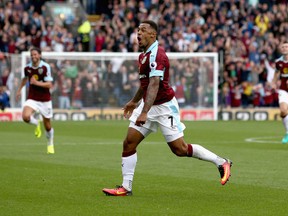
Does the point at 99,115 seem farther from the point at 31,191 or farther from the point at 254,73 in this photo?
the point at 31,191

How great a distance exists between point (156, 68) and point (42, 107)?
29.6 feet

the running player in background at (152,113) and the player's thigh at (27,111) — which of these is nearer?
the running player in background at (152,113)

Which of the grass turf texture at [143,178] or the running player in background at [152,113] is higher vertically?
the running player in background at [152,113]

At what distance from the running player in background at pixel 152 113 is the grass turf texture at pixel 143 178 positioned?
465 millimetres

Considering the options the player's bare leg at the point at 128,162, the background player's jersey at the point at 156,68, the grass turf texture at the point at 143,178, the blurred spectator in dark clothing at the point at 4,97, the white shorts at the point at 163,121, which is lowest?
the blurred spectator in dark clothing at the point at 4,97

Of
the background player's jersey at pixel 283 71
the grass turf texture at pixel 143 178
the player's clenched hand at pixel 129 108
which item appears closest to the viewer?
the grass turf texture at pixel 143 178

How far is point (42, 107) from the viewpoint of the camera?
844 inches

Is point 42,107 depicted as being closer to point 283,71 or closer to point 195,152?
point 283,71

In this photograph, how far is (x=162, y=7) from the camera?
41438 mm

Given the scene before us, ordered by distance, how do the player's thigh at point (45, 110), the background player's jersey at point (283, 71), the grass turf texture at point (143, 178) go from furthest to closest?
the background player's jersey at point (283, 71)
the player's thigh at point (45, 110)
the grass turf texture at point (143, 178)

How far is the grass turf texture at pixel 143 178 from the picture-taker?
38.6ft

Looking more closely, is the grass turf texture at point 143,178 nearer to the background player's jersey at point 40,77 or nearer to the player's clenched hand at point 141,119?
the player's clenched hand at point 141,119

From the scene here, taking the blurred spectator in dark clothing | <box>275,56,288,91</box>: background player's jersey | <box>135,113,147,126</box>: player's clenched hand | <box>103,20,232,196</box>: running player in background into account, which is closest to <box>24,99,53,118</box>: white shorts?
<box>275,56,288,91</box>: background player's jersey

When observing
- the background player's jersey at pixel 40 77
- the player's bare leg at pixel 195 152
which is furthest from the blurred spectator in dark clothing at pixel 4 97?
the player's bare leg at pixel 195 152
